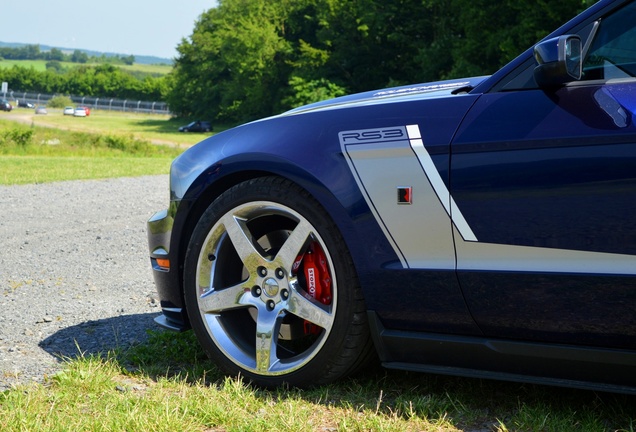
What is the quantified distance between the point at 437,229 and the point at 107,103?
12297 centimetres

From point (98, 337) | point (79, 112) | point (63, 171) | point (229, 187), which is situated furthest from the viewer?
point (79, 112)

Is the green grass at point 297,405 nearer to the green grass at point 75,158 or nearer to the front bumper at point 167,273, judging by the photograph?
the front bumper at point 167,273

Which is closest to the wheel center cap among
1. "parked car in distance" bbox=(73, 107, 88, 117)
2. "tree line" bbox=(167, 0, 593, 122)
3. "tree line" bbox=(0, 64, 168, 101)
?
"tree line" bbox=(167, 0, 593, 122)

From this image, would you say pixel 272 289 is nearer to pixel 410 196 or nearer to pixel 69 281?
pixel 410 196

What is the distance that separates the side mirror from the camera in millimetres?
2639

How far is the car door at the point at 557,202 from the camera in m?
2.63

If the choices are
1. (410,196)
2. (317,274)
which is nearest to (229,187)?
(317,274)

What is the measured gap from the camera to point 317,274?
3.38m

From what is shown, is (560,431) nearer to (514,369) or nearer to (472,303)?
(514,369)

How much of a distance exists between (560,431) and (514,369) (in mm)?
252

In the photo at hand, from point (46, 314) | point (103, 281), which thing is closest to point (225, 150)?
point (46, 314)

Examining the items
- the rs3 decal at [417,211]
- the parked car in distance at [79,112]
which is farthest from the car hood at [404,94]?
the parked car in distance at [79,112]

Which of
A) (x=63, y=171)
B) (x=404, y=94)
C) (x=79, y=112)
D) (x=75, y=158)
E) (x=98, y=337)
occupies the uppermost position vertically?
(x=404, y=94)

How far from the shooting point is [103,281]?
6.21 metres
